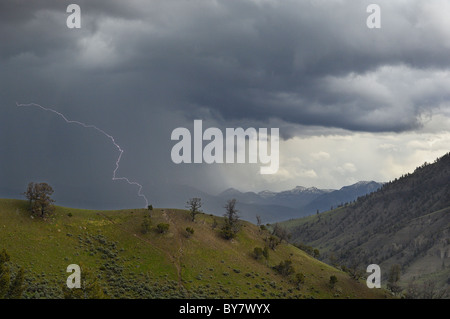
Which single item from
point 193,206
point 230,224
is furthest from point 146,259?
point 230,224

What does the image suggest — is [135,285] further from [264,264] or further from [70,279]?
[264,264]

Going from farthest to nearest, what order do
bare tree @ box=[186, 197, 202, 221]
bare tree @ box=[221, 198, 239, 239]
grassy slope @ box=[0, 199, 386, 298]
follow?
bare tree @ box=[186, 197, 202, 221] < bare tree @ box=[221, 198, 239, 239] < grassy slope @ box=[0, 199, 386, 298]

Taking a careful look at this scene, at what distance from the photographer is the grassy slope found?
9312cm

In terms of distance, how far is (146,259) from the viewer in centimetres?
10712

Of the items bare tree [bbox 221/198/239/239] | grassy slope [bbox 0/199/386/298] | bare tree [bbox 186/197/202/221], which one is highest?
bare tree [bbox 186/197/202/221]

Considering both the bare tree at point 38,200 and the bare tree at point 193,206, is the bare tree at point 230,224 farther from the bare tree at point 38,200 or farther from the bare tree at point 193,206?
the bare tree at point 38,200

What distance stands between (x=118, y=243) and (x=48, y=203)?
84.2 feet

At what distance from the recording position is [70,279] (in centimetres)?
8038

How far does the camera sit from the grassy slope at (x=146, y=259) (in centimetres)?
9312

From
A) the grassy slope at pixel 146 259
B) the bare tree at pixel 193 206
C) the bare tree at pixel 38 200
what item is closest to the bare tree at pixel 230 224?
the grassy slope at pixel 146 259

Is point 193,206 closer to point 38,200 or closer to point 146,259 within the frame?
point 146,259

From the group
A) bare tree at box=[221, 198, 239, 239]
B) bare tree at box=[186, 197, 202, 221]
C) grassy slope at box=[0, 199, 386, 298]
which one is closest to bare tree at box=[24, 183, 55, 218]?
grassy slope at box=[0, 199, 386, 298]

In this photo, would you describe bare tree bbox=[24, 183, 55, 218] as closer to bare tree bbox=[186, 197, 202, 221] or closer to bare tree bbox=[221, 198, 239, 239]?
bare tree bbox=[186, 197, 202, 221]

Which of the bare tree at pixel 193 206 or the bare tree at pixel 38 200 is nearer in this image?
the bare tree at pixel 38 200
